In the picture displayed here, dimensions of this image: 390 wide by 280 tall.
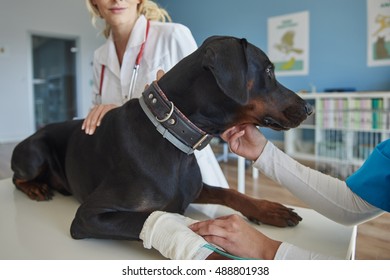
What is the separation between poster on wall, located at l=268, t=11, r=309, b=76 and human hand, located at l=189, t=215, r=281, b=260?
168 inches

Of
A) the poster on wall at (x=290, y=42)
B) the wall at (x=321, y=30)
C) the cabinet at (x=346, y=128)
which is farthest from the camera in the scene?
the poster on wall at (x=290, y=42)

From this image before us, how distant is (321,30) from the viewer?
4.33 m

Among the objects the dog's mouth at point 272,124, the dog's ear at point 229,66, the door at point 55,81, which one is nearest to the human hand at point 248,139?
the dog's mouth at point 272,124

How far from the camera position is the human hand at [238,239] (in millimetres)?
662

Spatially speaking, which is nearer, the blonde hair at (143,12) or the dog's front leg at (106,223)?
the dog's front leg at (106,223)

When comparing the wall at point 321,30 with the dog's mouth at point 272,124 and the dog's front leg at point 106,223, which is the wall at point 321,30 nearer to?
the dog's mouth at point 272,124

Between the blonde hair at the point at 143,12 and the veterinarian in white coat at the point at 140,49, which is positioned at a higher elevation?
the blonde hair at the point at 143,12

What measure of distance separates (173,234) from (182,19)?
16.7 feet

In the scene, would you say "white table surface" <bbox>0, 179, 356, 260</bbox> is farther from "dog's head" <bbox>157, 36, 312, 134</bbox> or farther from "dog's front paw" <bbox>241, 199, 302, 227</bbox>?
"dog's head" <bbox>157, 36, 312, 134</bbox>

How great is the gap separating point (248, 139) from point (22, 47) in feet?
13.3

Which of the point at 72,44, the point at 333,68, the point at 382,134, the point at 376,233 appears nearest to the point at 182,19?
the point at 72,44

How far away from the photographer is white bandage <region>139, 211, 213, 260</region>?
1.91ft

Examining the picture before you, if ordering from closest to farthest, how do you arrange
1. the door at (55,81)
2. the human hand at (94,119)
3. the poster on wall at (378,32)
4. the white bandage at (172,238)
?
1. the white bandage at (172,238)
2. the human hand at (94,119)
3. the poster on wall at (378,32)
4. the door at (55,81)

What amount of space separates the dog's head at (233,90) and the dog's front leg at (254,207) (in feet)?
0.71
